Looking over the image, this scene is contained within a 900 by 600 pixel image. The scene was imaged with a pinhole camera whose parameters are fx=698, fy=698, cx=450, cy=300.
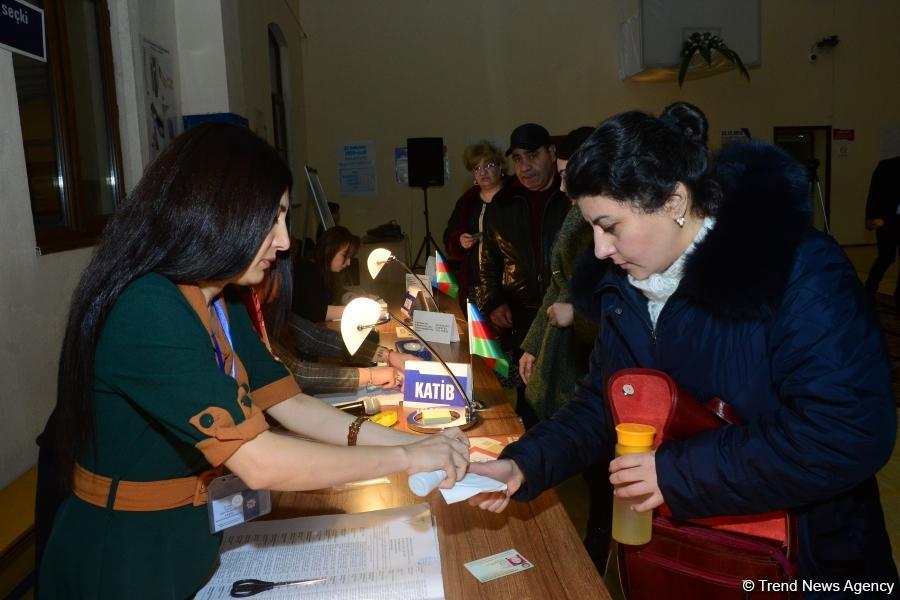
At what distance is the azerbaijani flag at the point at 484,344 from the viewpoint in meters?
2.45

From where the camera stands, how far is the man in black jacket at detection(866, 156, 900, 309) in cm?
672

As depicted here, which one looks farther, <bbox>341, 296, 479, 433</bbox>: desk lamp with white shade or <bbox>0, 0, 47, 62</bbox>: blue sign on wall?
<bbox>0, 0, 47, 62</bbox>: blue sign on wall

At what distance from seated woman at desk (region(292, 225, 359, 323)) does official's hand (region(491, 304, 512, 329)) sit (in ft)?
2.72

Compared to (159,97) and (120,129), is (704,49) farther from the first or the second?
(120,129)

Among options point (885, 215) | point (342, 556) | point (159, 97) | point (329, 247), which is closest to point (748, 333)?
point (342, 556)

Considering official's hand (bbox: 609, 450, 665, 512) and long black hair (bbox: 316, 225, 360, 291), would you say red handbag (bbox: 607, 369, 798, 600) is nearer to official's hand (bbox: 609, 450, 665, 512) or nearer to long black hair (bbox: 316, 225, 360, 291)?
official's hand (bbox: 609, 450, 665, 512)

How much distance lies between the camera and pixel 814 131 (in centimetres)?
1089

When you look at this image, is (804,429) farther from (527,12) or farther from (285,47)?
(527,12)

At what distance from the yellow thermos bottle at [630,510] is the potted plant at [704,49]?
8538 millimetres

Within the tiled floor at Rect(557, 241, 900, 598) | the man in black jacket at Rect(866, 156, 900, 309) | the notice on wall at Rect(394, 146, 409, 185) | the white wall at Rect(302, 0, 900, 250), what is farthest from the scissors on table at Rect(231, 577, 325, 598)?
the white wall at Rect(302, 0, 900, 250)

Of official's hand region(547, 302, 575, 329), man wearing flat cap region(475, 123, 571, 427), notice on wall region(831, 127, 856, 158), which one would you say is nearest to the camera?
official's hand region(547, 302, 575, 329)

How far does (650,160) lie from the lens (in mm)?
1196

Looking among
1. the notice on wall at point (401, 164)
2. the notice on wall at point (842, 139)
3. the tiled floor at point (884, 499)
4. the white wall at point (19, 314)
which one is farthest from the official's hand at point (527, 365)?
the notice on wall at point (842, 139)

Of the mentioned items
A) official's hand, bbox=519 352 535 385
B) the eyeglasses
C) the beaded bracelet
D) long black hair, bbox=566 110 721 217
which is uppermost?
the eyeglasses
